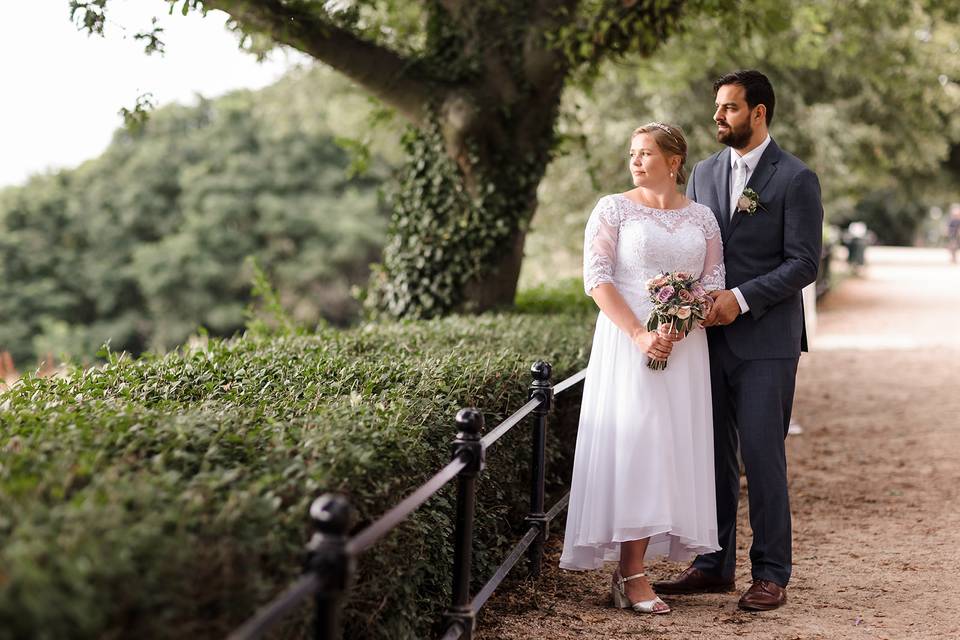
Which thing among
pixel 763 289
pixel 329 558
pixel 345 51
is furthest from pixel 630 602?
pixel 345 51

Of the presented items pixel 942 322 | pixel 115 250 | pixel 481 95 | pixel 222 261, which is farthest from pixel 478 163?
pixel 115 250

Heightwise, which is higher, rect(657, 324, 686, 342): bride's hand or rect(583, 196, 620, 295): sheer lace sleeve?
rect(583, 196, 620, 295): sheer lace sleeve

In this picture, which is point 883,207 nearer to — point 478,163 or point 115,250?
point 115,250

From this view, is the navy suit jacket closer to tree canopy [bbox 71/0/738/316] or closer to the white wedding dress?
the white wedding dress

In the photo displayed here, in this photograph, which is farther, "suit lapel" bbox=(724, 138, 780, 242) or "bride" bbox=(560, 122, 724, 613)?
"suit lapel" bbox=(724, 138, 780, 242)

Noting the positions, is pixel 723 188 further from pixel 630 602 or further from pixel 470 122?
pixel 470 122

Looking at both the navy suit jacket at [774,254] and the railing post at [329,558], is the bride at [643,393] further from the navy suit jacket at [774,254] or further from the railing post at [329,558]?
the railing post at [329,558]

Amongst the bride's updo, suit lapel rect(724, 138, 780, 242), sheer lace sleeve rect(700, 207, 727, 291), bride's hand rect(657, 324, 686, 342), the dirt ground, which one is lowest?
the dirt ground

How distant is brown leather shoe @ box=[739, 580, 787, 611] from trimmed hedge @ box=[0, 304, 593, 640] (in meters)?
1.14

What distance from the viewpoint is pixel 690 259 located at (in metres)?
4.34

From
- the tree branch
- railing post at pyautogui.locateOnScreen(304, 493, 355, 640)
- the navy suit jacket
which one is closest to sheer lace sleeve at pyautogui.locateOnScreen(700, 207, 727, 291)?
the navy suit jacket

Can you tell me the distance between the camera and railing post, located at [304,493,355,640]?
2.22 metres

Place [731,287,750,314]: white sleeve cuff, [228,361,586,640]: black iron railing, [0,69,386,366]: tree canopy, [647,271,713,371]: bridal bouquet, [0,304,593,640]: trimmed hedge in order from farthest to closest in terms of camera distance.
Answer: [0,69,386,366]: tree canopy → [731,287,750,314]: white sleeve cuff → [647,271,713,371]: bridal bouquet → [228,361,586,640]: black iron railing → [0,304,593,640]: trimmed hedge

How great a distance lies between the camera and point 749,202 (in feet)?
14.8
